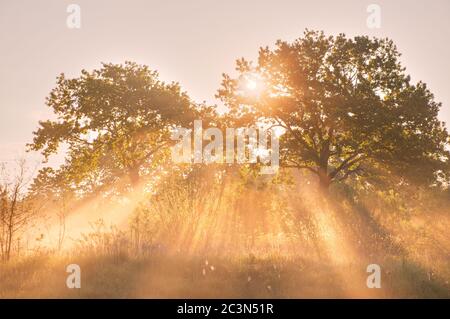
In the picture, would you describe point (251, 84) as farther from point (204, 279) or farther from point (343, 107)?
point (204, 279)

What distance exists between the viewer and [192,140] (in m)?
30.6

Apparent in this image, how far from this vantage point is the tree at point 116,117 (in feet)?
92.4

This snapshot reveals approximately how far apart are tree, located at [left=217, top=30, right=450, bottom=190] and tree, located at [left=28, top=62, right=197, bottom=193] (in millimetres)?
7273

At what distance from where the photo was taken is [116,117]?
2983 centimetres

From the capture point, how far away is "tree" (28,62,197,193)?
28.2 meters

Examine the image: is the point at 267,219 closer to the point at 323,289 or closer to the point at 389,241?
the point at 389,241

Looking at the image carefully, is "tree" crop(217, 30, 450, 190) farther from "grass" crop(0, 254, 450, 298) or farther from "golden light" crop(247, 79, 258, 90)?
"grass" crop(0, 254, 450, 298)

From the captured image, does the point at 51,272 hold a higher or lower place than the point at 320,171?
lower

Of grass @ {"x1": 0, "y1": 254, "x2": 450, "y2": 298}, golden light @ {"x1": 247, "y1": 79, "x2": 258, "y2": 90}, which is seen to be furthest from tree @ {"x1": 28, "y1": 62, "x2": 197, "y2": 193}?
grass @ {"x1": 0, "y1": 254, "x2": 450, "y2": 298}

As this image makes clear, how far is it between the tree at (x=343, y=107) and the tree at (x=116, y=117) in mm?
7273

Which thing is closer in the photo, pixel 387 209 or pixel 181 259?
pixel 181 259
